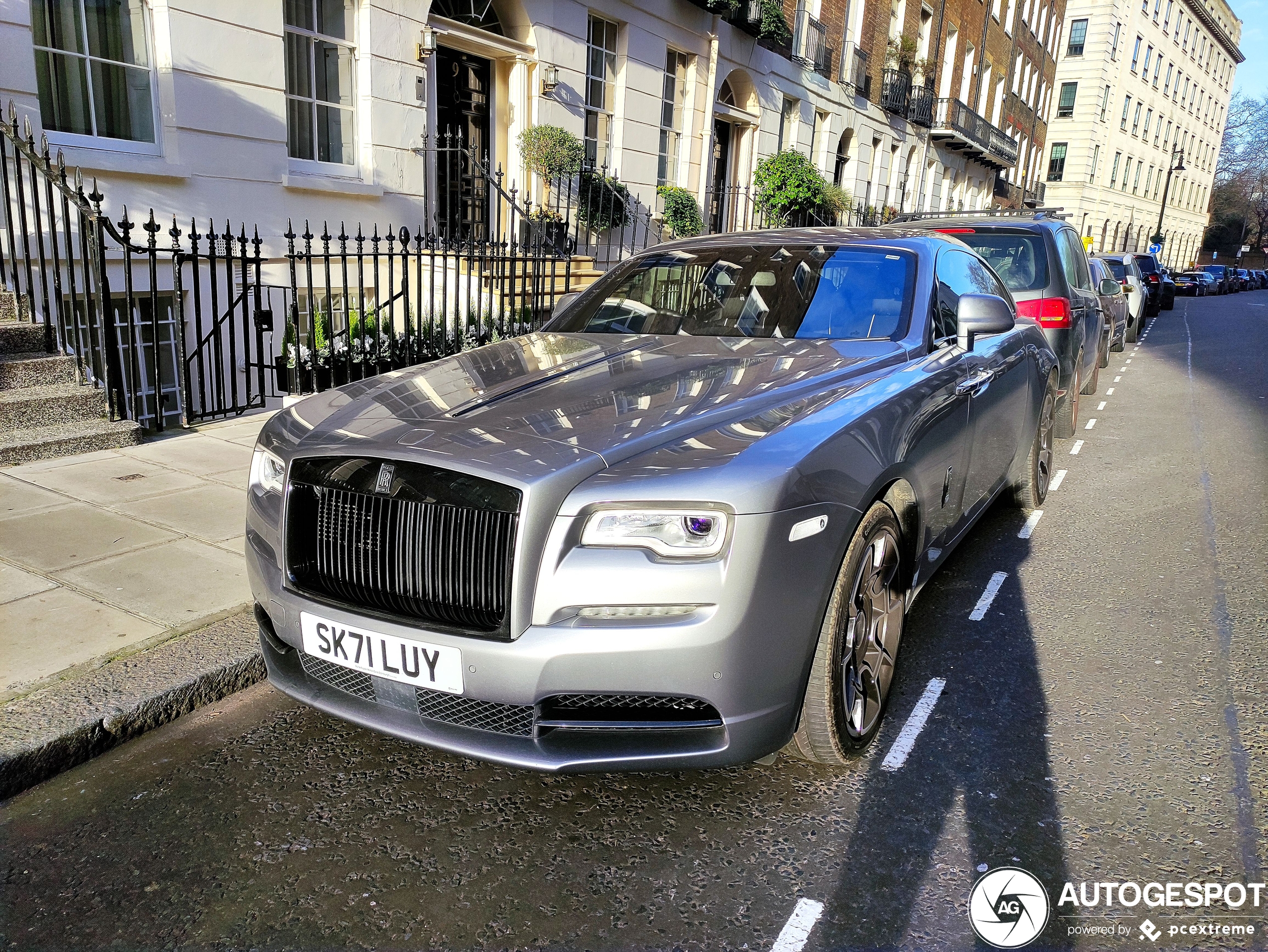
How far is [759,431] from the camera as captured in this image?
2.57 m

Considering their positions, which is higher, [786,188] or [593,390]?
[786,188]

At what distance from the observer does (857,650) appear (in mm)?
2877

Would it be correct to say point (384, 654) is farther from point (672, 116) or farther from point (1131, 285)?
point (1131, 285)

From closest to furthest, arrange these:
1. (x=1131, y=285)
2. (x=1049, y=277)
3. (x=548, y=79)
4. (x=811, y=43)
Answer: (x=1049, y=277) < (x=548, y=79) < (x=1131, y=285) < (x=811, y=43)

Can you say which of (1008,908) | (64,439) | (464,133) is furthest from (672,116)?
(1008,908)

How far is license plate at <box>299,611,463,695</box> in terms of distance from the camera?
2.37 m

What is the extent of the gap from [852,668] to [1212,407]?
9.97m

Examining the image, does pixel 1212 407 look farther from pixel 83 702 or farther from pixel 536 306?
pixel 83 702

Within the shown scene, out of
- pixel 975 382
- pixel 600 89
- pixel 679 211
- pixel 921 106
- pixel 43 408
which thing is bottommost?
pixel 43 408

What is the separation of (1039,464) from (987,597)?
→ 1787 mm

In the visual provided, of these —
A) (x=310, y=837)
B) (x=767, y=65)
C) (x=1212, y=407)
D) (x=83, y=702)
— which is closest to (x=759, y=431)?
(x=310, y=837)

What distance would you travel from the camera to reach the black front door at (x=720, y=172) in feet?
58.6

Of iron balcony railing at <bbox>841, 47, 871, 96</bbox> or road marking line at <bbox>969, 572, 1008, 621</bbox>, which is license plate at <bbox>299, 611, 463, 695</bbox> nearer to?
road marking line at <bbox>969, 572, 1008, 621</bbox>

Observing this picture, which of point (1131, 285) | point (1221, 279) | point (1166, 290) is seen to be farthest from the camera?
point (1221, 279)
